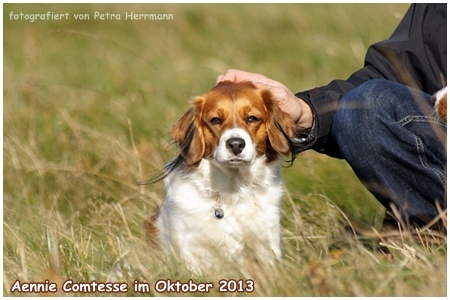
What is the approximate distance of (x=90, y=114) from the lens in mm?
5992

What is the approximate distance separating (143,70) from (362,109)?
4.67m

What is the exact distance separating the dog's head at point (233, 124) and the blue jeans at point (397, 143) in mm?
308

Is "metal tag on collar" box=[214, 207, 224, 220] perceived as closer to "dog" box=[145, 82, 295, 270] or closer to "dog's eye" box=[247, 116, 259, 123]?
"dog" box=[145, 82, 295, 270]

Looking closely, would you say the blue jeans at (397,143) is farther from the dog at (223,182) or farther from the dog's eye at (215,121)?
the dog's eye at (215,121)

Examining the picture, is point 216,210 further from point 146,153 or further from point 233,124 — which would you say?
point 146,153

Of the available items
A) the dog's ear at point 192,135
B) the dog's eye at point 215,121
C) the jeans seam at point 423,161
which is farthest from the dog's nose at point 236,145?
the jeans seam at point 423,161

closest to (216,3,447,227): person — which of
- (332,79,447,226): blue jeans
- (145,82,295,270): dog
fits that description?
(332,79,447,226): blue jeans

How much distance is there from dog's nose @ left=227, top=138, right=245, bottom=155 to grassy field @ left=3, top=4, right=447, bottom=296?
477mm

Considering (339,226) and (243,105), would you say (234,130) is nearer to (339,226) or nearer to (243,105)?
(243,105)

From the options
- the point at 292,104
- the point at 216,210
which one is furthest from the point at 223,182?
the point at 292,104

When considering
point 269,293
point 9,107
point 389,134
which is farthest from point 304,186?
point 9,107

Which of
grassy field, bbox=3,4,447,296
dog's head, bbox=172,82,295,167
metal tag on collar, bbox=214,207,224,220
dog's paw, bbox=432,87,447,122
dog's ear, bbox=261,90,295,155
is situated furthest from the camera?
metal tag on collar, bbox=214,207,224,220

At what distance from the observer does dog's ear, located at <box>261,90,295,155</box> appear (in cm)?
396

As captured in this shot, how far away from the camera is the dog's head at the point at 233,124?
386cm
